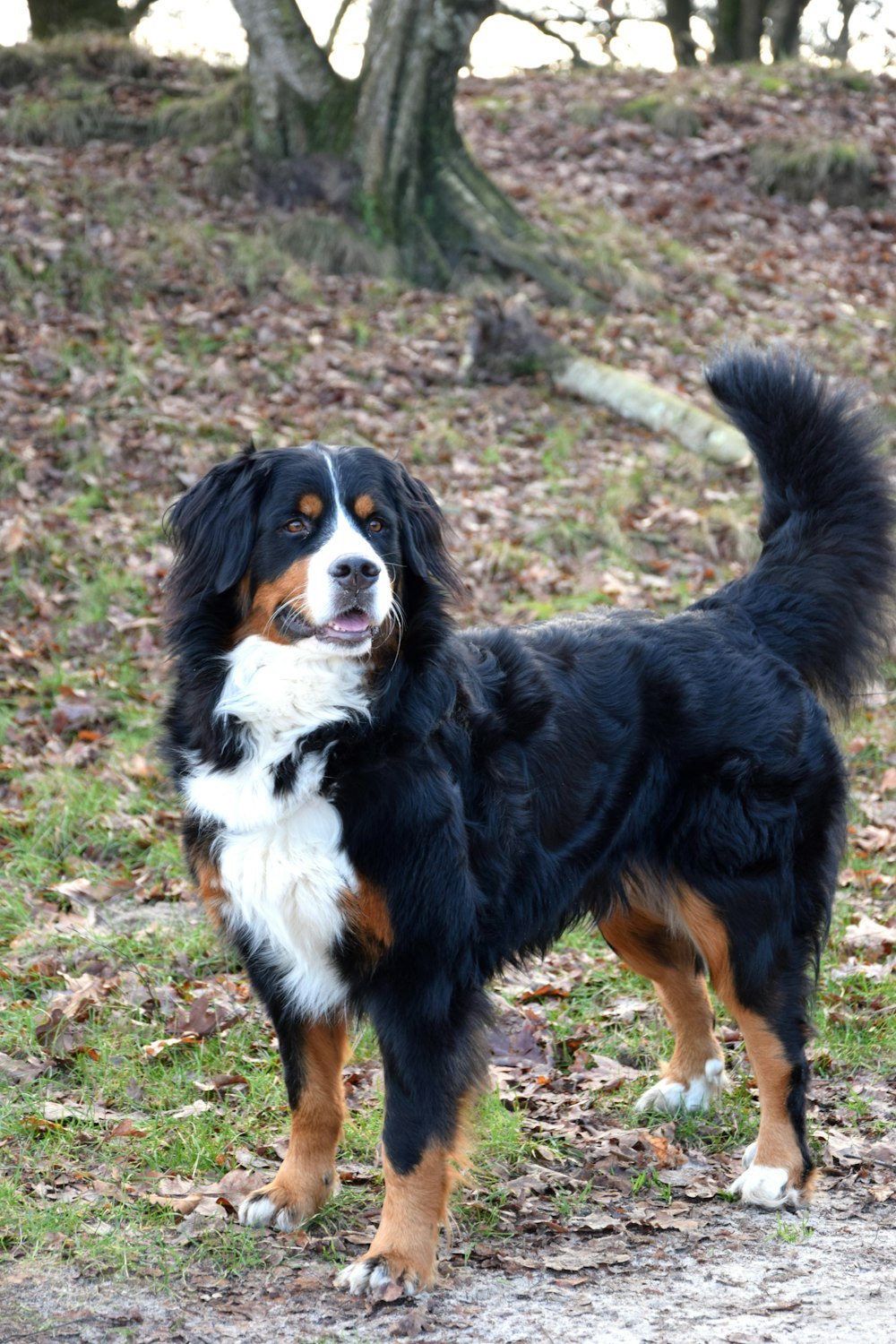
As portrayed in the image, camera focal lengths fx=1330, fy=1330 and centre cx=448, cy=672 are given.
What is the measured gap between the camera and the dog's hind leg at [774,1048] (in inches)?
147

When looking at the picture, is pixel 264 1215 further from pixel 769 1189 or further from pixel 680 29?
pixel 680 29

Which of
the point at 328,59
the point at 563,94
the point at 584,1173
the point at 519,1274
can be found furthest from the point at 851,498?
the point at 563,94

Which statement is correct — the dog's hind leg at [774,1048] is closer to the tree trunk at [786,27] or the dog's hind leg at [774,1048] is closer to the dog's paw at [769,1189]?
the dog's paw at [769,1189]

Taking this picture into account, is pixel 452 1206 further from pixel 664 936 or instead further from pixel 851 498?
pixel 851 498

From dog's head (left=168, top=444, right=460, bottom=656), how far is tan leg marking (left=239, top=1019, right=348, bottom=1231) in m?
1.10

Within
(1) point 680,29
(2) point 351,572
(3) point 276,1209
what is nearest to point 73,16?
(1) point 680,29

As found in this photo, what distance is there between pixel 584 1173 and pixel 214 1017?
1349mm

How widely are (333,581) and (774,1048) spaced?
1.86 metres

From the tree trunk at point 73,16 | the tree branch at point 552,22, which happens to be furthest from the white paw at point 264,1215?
the tree branch at point 552,22

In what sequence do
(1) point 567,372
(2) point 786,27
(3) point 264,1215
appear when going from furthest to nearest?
1. (2) point 786,27
2. (1) point 567,372
3. (3) point 264,1215

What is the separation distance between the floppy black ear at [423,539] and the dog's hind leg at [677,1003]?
130 cm

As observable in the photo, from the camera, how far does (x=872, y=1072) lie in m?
4.47

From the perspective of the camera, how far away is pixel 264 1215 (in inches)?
138

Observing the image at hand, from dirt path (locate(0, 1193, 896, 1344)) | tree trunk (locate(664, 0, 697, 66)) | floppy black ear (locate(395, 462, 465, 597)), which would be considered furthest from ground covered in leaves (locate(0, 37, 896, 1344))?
tree trunk (locate(664, 0, 697, 66))
